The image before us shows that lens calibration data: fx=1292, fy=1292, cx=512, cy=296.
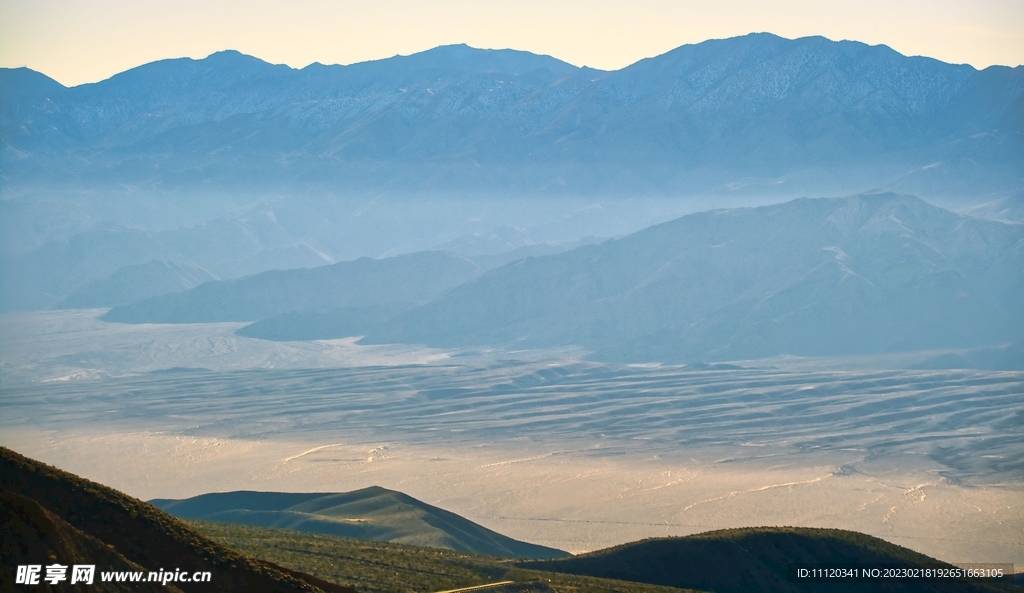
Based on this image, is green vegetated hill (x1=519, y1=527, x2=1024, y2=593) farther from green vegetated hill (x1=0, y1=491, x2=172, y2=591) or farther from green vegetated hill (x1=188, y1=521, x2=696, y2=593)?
green vegetated hill (x1=0, y1=491, x2=172, y2=591)

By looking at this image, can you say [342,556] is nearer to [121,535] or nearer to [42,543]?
[121,535]

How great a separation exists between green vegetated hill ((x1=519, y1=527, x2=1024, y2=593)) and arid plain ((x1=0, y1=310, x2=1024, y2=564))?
20904mm

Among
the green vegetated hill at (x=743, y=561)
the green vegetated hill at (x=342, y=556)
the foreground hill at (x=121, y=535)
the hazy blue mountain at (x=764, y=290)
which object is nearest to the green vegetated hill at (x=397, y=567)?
the green vegetated hill at (x=342, y=556)

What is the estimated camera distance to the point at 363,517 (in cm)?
5912

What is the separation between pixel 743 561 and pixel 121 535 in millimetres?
22317

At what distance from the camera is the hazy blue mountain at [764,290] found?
146 m

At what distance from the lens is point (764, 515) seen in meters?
70.8

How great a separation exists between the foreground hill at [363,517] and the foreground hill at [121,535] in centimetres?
2628

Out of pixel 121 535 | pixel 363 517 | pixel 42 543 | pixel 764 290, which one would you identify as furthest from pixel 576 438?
pixel 42 543

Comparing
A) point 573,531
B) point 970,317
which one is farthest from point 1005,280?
point 573,531

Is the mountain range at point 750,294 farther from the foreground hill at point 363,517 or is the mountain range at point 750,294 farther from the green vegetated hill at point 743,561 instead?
the green vegetated hill at point 743,561

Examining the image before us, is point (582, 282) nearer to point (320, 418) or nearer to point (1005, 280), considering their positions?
point (1005, 280)

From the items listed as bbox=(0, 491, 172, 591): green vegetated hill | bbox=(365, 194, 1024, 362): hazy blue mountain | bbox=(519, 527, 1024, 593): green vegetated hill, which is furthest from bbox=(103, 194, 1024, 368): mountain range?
bbox=(0, 491, 172, 591): green vegetated hill

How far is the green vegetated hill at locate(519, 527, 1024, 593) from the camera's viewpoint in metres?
39.5
